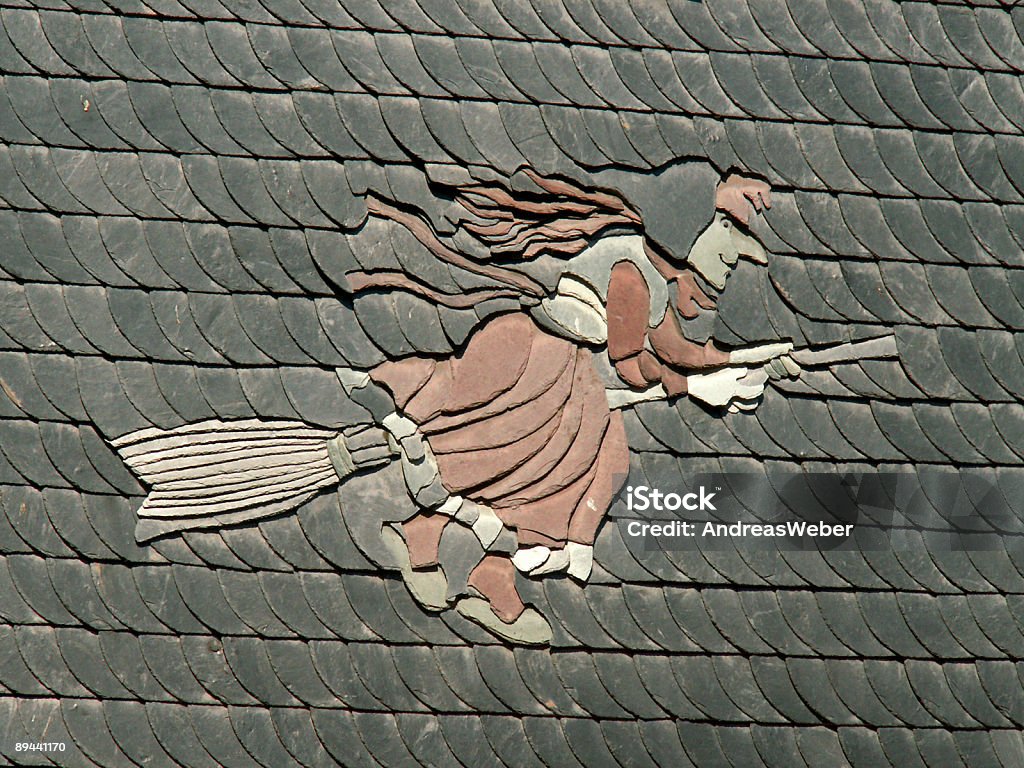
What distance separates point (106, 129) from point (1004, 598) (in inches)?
139

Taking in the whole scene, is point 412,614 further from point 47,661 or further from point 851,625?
point 851,625

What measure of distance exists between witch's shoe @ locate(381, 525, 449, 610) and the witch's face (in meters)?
1.38

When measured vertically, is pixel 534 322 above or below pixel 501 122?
below

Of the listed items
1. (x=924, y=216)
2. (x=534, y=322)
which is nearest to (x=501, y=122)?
(x=534, y=322)

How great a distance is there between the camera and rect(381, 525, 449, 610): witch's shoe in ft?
12.5

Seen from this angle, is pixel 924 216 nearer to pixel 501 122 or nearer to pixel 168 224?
pixel 501 122

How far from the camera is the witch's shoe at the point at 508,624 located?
3.82 meters

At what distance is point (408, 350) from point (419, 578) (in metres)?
0.78

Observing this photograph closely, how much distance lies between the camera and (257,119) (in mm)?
3820

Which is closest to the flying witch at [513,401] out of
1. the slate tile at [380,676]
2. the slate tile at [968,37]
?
the slate tile at [380,676]

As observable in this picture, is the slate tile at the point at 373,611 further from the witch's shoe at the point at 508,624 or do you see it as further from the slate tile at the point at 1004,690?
the slate tile at the point at 1004,690

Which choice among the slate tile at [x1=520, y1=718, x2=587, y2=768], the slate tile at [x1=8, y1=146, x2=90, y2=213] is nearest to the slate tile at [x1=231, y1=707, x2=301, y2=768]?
the slate tile at [x1=520, y1=718, x2=587, y2=768]

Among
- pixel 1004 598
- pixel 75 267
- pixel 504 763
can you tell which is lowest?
pixel 504 763

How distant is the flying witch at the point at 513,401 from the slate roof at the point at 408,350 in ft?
0.24
